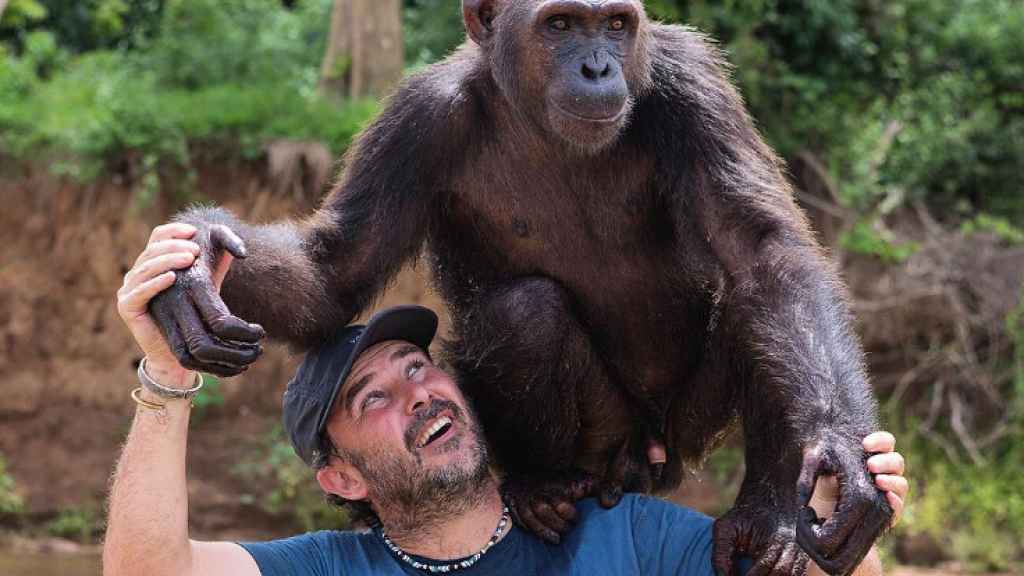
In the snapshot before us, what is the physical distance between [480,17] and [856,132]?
32.1 ft

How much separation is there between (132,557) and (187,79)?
37.6 ft

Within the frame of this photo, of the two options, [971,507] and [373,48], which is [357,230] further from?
[971,507]

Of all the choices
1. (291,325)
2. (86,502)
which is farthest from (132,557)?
(86,502)

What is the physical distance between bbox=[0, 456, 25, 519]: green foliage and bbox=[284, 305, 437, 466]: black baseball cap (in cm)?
859

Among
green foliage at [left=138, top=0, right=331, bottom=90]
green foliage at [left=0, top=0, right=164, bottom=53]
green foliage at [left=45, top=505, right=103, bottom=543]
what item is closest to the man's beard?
green foliage at [left=45, top=505, right=103, bottom=543]

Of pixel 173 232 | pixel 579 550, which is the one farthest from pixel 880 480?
pixel 173 232

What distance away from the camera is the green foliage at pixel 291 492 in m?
12.2

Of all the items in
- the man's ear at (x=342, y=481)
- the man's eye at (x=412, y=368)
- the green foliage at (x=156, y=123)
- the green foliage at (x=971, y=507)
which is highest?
the man's eye at (x=412, y=368)

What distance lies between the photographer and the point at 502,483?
512cm

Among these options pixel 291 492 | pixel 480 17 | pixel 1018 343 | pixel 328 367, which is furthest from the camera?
pixel 1018 343

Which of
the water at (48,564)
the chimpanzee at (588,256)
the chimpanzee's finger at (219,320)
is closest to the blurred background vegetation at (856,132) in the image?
the water at (48,564)

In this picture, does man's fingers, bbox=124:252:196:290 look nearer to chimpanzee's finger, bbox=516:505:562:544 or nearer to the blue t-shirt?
the blue t-shirt

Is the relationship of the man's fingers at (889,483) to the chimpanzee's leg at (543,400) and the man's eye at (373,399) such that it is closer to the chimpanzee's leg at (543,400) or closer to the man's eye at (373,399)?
the chimpanzee's leg at (543,400)

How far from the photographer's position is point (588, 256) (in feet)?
16.9
